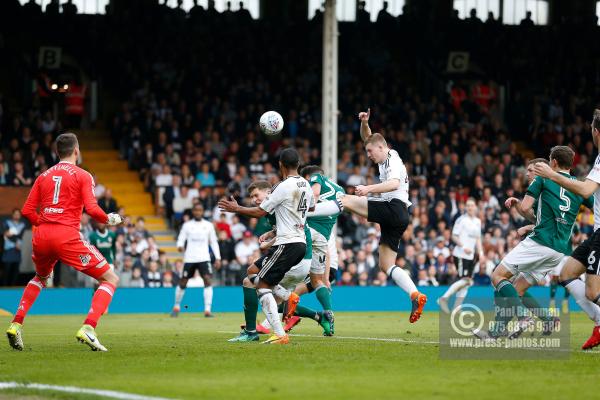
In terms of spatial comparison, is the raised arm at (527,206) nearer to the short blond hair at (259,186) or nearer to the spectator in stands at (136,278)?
the short blond hair at (259,186)

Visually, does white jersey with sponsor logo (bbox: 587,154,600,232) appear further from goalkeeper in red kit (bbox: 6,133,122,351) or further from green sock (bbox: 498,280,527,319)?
goalkeeper in red kit (bbox: 6,133,122,351)

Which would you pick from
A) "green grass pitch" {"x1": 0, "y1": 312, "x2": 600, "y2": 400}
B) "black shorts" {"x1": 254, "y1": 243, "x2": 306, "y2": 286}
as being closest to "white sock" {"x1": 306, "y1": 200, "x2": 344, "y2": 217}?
"green grass pitch" {"x1": 0, "y1": 312, "x2": 600, "y2": 400}

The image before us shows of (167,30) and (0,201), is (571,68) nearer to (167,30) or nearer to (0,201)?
(167,30)

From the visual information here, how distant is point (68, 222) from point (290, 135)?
2096 centimetres

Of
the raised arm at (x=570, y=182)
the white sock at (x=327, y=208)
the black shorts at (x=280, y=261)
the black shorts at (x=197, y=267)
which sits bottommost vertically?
the black shorts at (x=197, y=267)

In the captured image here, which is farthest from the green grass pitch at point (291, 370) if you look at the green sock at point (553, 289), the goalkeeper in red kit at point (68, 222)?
the green sock at point (553, 289)

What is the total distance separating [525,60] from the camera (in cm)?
3919

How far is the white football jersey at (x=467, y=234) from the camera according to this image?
23328 millimetres

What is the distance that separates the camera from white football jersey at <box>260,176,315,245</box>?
12.5m

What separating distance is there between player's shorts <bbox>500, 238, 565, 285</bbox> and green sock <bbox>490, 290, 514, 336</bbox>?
1.24 ft

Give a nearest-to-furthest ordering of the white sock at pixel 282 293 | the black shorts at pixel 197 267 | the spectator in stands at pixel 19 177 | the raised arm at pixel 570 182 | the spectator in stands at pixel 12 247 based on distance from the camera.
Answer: the raised arm at pixel 570 182 < the white sock at pixel 282 293 < the black shorts at pixel 197 267 < the spectator in stands at pixel 12 247 < the spectator in stands at pixel 19 177

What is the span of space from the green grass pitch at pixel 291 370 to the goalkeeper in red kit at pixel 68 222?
22.7 inches

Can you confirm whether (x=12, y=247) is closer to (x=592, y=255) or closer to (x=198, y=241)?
(x=198, y=241)

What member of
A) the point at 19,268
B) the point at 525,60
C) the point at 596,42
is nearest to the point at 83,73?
the point at 19,268
